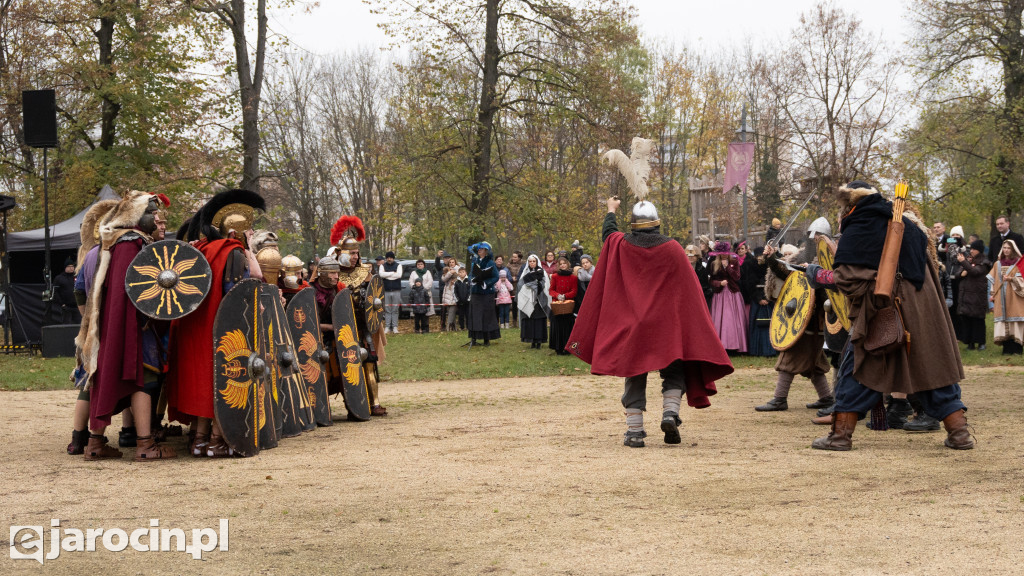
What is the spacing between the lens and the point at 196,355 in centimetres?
653

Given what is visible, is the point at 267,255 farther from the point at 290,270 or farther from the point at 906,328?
the point at 906,328

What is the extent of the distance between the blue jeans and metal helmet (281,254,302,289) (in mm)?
4304

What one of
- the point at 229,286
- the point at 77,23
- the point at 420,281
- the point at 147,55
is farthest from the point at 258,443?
the point at 77,23

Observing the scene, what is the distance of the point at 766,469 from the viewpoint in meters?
5.65

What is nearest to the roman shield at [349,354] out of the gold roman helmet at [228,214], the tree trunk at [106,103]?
the gold roman helmet at [228,214]

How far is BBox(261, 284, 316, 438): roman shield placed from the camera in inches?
276

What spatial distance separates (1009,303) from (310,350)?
33.0 feet

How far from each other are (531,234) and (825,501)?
20.1 meters

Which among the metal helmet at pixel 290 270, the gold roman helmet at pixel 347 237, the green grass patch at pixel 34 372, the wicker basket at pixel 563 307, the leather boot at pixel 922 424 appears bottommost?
the green grass patch at pixel 34 372

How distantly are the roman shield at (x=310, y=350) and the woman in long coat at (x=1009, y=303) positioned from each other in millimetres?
9657

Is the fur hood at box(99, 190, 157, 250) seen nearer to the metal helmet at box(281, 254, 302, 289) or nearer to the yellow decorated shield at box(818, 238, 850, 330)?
the metal helmet at box(281, 254, 302, 289)

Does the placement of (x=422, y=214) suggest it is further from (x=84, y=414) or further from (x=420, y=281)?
(x=84, y=414)

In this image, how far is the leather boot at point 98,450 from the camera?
21.2 feet

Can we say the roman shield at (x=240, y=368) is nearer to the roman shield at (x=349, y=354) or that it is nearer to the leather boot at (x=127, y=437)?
the leather boot at (x=127, y=437)
